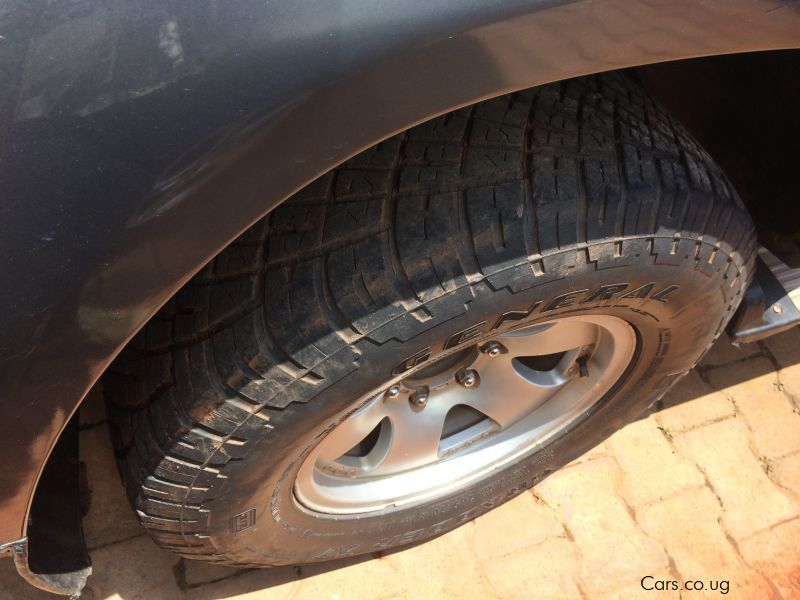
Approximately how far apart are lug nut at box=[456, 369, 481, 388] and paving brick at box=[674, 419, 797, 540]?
0.91 meters

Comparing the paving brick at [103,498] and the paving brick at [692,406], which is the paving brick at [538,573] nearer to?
the paving brick at [692,406]

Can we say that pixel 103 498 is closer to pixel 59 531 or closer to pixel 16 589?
pixel 16 589

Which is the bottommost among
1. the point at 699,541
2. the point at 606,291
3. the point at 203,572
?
→ the point at 699,541

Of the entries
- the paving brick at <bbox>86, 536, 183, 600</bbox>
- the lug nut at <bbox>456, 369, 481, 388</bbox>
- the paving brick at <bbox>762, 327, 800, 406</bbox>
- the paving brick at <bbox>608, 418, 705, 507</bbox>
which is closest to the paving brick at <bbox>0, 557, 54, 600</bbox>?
the paving brick at <bbox>86, 536, 183, 600</bbox>

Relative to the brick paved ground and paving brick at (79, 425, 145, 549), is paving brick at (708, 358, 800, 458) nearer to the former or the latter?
the brick paved ground

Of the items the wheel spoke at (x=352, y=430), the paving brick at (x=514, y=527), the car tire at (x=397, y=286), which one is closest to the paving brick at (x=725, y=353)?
the paving brick at (x=514, y=527)

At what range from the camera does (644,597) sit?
2.19m

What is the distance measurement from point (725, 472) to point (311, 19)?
2.05 m

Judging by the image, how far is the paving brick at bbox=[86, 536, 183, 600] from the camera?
206 centimetres

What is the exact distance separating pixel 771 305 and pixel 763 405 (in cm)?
70

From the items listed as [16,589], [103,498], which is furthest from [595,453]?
[16,589]

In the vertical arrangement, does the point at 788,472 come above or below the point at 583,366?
below

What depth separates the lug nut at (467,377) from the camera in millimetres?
1902

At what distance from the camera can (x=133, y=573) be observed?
2.09 meters
